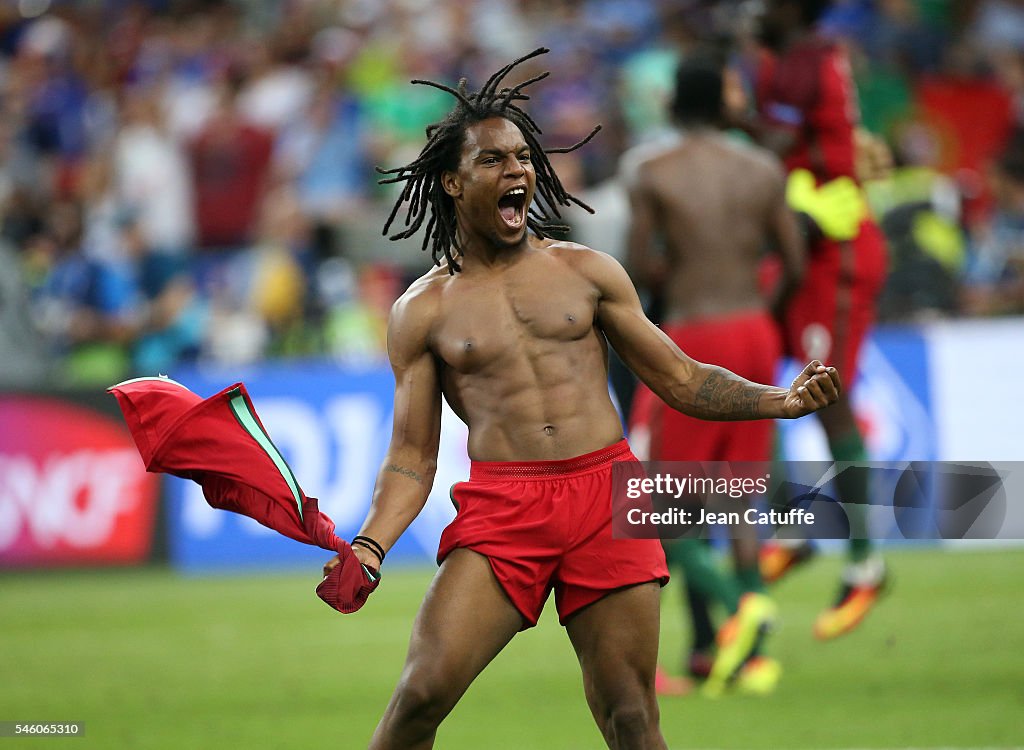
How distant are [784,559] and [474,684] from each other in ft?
7.12

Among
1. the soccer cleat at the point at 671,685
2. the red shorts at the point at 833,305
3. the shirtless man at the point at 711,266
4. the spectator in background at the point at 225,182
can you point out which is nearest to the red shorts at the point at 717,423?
the shirtless man at the point at 711,266

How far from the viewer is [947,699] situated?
273 inches

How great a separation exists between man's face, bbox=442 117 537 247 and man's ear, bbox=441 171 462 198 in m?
0.03

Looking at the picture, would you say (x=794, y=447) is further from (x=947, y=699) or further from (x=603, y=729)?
(x=603, y=729)

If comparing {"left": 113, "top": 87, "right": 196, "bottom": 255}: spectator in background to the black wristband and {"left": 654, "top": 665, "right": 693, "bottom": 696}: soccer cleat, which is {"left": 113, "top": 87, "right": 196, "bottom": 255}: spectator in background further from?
the black wristband

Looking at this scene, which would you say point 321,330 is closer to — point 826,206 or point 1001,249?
point 1001,249

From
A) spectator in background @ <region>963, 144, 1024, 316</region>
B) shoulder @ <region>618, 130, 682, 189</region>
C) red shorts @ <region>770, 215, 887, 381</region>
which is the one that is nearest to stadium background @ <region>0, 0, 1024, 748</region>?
spectator in background @ <region>963, 144, 1024, 316</region>

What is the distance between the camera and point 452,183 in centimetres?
485

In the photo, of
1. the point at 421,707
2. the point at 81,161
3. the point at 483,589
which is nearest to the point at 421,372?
the point at 483,589

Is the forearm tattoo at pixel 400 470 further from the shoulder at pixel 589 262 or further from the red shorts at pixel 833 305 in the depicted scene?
the red shorts at pixel 833 305

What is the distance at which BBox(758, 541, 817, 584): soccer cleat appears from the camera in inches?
359

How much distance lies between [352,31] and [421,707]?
45.4 ft

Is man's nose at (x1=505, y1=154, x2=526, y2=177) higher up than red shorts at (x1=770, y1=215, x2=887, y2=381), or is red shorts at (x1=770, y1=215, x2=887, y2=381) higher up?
man's nose at (x1=505, y1=154, x2=526, y2=177)

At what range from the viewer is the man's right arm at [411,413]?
15.4 feet
